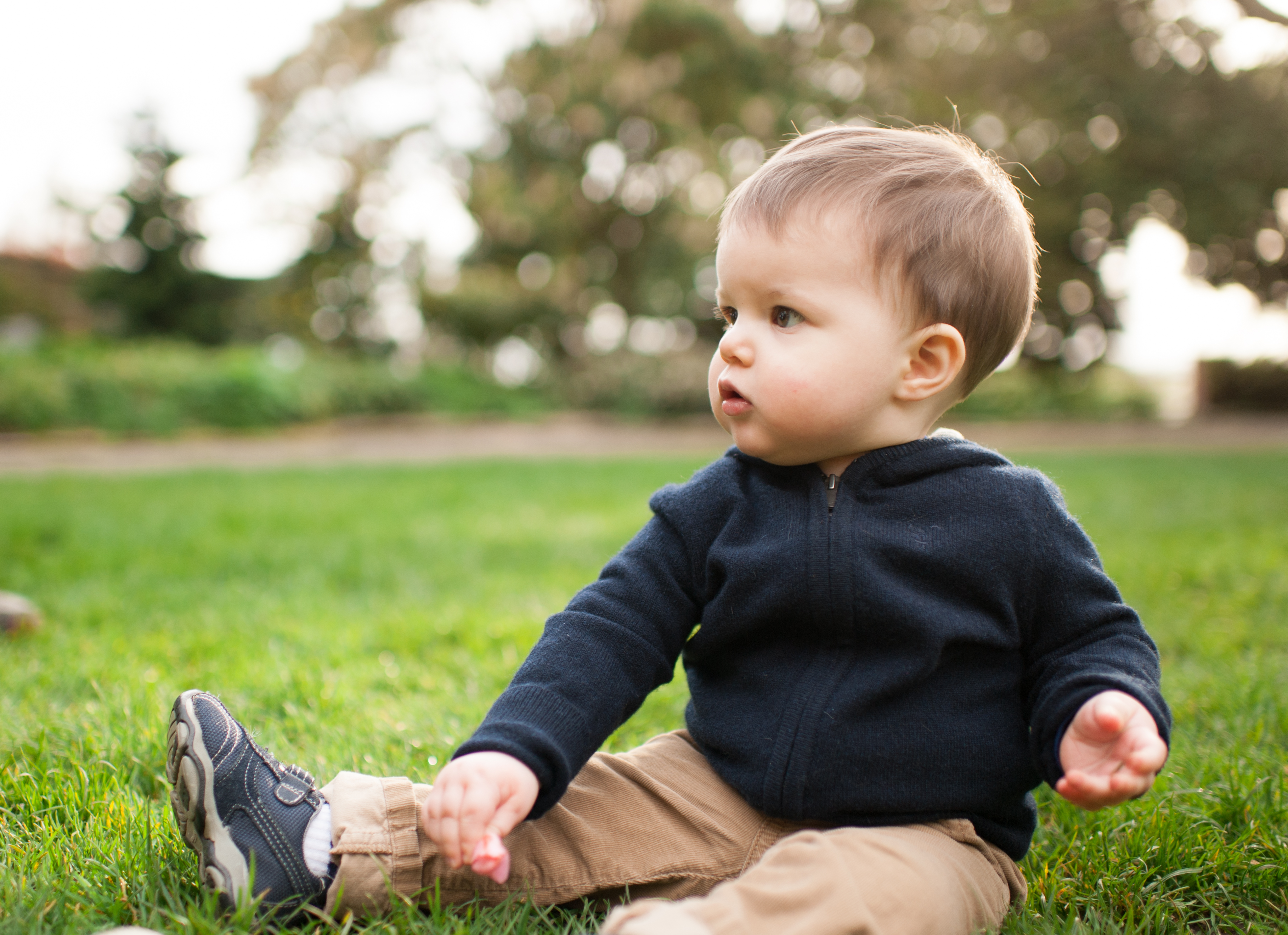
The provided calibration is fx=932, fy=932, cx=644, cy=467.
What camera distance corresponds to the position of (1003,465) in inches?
54.6

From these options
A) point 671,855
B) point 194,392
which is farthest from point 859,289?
point 194,392

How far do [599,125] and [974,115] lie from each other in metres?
6.46

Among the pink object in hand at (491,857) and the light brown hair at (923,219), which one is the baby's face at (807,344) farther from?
the pink object in hand at (491,857)

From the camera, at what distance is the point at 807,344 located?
1305 mm

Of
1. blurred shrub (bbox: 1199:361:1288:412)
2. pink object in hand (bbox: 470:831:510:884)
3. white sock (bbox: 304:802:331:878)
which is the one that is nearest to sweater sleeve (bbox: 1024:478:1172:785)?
pink object in hand (bbox: 470:831:510:884)

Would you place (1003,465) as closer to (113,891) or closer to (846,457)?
(846,457)

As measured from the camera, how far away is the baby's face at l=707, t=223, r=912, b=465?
1.29m

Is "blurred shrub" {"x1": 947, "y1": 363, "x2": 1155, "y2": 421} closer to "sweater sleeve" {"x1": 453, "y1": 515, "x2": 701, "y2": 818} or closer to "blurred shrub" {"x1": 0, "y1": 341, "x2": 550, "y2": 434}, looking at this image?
"blurred shrub" {"x1": 0, "y1": 341, "x2": 550, "y2": 434}

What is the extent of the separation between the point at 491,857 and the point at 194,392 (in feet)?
35.8

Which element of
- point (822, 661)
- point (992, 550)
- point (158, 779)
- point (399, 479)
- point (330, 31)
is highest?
point (330, 31)

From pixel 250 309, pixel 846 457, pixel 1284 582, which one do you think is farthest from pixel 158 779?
pixel 250 309

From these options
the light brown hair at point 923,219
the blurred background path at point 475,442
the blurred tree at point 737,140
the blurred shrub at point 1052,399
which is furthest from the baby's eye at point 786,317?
the blurred tree at point 737,140

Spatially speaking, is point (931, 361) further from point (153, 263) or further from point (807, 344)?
point (153, 263)

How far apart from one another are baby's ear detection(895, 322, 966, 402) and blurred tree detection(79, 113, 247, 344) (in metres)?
19.4
